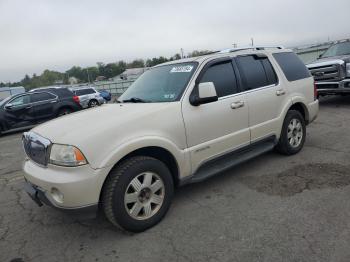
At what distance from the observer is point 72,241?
359cm

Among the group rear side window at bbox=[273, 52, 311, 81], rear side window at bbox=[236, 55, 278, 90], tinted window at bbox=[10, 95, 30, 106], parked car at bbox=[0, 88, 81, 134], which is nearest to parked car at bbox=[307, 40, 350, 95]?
rear side window at bbox=[273, 52, 311, 81]

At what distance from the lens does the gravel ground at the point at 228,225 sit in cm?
311

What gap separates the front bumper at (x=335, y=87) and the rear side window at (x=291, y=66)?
187 inches

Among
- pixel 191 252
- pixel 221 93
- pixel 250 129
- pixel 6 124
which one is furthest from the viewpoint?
pixel 6 124

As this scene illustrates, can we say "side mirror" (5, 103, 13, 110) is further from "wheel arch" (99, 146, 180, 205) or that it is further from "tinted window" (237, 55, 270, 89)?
"wheel arch" (99, 146, 180, 205)

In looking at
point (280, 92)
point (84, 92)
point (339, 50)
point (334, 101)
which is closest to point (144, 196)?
point (280, 92)

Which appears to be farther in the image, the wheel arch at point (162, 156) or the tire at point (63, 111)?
the tire at point (63, 111)

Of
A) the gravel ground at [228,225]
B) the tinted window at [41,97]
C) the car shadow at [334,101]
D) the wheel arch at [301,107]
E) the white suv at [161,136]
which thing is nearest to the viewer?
the gravel ground at [228,225]

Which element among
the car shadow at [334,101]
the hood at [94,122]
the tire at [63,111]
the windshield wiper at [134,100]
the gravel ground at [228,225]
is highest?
the windshield wiper at [134,100]

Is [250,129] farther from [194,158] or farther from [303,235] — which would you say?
[303,235]

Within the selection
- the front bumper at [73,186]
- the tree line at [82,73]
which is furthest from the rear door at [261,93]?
the tree line at [82,73]

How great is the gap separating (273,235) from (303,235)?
0.28m

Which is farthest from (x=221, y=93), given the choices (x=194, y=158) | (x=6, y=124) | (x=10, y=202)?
(x=6, y=124)

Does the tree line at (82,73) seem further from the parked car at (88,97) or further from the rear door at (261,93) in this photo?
the rear door at (261,93)
